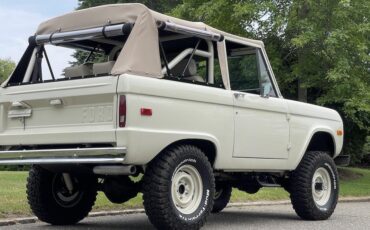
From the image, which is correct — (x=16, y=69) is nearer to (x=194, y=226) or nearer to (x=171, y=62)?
(x=171, y=62)

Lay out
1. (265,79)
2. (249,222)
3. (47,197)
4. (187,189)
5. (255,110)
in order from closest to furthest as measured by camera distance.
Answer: (187,189)
(47,197)
(255,110)
(265,79)
(249,222)

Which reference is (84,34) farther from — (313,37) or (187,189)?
(313,37)

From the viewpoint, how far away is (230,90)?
292 inches

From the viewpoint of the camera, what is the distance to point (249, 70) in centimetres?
841

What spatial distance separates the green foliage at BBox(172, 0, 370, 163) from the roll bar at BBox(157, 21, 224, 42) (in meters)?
9.57

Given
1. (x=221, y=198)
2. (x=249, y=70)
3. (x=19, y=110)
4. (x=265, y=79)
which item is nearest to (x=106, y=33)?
(x=19, y=110)

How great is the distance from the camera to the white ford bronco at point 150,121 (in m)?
6.24

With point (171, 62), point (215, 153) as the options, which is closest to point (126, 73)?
point (171, 62)

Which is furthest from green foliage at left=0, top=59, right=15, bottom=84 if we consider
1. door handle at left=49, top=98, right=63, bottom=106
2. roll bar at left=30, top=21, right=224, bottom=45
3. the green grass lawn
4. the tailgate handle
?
door handle at left=49, top=98, right=63, bottom=106

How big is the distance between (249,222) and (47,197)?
9.25 feet

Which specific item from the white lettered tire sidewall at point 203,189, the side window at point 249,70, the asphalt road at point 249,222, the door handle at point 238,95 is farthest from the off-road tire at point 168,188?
the side window at point 249,70

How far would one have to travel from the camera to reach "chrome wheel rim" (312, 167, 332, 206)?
8.97 m

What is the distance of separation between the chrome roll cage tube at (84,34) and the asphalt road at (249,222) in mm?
2318

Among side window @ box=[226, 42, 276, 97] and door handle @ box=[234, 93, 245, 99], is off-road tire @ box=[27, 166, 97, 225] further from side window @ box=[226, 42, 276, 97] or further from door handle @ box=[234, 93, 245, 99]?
side window @ box=[226, 42, 276, 97]
